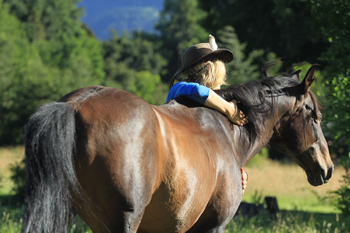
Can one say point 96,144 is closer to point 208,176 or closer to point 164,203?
point 164,203

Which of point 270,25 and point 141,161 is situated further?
point 270,25

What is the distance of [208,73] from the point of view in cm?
389

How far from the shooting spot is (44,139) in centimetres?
247

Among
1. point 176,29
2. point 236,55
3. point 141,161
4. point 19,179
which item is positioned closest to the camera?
point 141,161

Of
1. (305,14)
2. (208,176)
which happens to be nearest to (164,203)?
(208,176)

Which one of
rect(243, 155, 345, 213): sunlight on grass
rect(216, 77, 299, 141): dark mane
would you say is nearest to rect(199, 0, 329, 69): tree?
rect(243, 155, 345, 213): sunlight on grass

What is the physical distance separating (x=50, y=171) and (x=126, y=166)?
1.34 feet

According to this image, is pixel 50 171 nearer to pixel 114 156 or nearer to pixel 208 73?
pixel 114 156

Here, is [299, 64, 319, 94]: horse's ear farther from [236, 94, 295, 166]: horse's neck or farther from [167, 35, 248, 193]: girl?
[167, 35, 248, 193]: girl

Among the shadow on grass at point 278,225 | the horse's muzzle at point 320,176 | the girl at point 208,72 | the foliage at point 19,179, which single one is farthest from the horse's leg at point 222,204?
the foliage at point 19,179

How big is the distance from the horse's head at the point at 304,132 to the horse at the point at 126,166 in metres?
0.83

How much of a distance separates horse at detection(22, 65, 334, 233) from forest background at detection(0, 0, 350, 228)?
5.39 feet

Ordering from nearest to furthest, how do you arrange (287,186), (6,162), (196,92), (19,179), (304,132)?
1. (196,92)
2. (304,132)
3. (19,179)
4. (287,186)
5. (6,162)

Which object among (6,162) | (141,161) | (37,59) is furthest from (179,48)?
(141,161)
